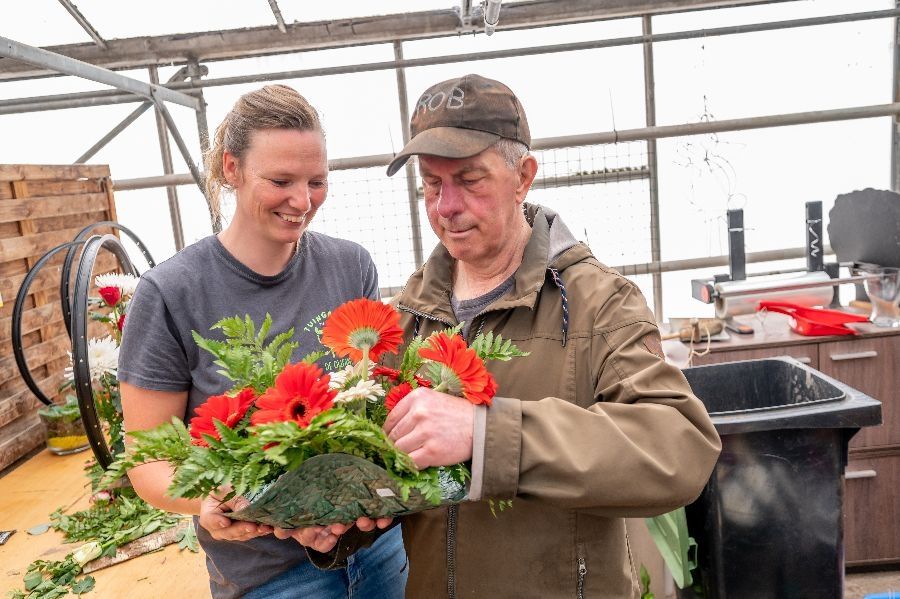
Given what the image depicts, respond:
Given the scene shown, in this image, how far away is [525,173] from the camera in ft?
4.72

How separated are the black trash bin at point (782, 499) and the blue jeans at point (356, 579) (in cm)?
106

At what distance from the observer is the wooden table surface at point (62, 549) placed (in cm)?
210

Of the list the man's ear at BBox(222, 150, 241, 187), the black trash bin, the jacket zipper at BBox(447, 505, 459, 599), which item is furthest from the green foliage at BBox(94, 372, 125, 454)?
the black trash bin

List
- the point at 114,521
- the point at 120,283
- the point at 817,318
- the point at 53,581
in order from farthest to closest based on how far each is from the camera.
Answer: the point at 817,318, the point at 120,283, the point at 114,521, the point at 53,581

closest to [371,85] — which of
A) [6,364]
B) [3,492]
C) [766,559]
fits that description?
[6,364]

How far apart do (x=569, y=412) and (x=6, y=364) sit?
118 inches

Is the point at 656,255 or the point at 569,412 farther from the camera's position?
the point at 656,255

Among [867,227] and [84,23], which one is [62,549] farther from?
[867,227]

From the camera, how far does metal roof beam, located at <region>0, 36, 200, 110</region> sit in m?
2.20

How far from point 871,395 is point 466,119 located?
266cm

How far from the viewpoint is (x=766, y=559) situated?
7.34ft

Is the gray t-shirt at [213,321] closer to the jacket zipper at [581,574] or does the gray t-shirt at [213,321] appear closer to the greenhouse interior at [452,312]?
the greenhouse interior at [452,312]

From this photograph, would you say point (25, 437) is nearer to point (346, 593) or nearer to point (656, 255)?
point (346, 593)

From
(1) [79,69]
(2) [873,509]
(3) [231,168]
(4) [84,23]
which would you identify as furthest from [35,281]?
(2) [873,509]
